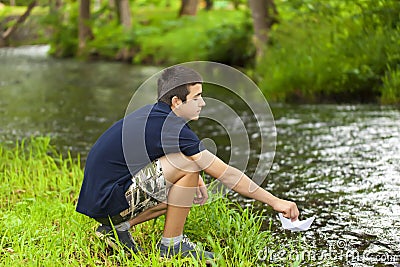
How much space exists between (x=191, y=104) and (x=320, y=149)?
352 centimetres

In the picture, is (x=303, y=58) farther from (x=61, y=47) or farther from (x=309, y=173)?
(x=61, y=47)

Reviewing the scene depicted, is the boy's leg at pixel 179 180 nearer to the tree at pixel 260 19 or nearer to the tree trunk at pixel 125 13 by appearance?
the tree at pixel 260 19

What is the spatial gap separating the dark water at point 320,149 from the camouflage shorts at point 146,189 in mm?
1031

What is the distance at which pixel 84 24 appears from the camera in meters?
25.1

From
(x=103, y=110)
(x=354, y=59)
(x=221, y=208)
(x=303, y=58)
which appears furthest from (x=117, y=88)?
(x=221, y=208)

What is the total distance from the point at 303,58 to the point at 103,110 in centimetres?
330

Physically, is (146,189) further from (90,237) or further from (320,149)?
(320,149)

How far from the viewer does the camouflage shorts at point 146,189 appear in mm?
3457

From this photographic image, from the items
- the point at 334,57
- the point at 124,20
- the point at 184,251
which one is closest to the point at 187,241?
the point at 184,251

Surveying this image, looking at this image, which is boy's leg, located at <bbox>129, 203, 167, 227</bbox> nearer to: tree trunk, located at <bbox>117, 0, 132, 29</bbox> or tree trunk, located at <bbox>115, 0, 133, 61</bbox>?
tree trunk, located at <bbox>115, 0, 133, 61</bbox>

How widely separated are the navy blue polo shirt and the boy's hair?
70 mm

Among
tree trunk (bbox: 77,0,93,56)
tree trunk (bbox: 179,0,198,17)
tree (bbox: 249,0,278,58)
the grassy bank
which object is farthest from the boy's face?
tree trunk (bbox: 179,0,198,17)

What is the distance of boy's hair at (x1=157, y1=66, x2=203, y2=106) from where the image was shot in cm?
352

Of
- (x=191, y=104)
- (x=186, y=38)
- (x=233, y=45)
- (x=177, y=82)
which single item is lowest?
(x=186, y=38)
